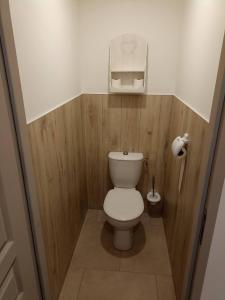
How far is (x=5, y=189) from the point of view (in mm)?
797

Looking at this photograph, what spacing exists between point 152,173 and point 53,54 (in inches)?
58.4

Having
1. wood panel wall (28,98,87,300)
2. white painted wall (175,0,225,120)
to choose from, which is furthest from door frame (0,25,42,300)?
white painted wall (175,0,225,120)

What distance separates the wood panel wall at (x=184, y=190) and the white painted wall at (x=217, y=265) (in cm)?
16

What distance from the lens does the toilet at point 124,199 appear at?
1732mm

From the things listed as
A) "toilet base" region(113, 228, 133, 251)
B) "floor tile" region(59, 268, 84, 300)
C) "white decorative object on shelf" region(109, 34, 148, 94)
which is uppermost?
"white decorative object on shelf" region(109, 34, 148, 94)

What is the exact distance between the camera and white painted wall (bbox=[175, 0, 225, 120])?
1041 millimetres

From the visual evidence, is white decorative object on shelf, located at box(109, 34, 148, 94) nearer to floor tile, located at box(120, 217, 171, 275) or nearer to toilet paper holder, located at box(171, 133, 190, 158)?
toilet paper holder, located at box(171, 133, 190, 158)

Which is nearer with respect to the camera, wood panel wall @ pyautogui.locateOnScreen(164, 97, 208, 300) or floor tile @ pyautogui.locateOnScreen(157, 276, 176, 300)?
wood panel wall @ pyautogui.locateOnScreen(164, 97, 208, 300)

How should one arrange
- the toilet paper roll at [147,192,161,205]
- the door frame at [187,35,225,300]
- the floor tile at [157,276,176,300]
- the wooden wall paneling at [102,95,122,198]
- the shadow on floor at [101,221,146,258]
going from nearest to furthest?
1. the door frame at [187,35,225,300]
2. the floor tile at [157,276,176,300]
3. the shadow on floor at [101,221,146,258]
4. the wooden wall paneling at [102,95,122,198]
5. the toilet paper roll at [147,192,161,205]

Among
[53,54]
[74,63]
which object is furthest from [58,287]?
[74,63]

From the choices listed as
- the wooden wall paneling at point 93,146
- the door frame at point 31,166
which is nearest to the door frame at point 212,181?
the door frame at point 31,166

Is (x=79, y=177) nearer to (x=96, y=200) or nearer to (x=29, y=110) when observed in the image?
(x=96, y=200)

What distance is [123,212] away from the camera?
176 centimetres

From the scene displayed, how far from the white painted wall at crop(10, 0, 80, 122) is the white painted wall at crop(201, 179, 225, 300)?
3.12 feet
